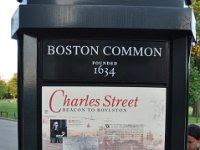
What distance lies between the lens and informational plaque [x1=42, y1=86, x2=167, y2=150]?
10.2ft

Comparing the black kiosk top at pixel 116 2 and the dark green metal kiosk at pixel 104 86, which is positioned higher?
the black kiosk top at pixel 116 2

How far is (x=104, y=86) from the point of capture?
311 cm

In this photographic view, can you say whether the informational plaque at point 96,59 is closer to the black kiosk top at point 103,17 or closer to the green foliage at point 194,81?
the black kiosk top at point 103,17

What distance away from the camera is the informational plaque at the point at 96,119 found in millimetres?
3102

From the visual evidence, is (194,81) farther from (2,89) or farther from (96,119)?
(2,89)

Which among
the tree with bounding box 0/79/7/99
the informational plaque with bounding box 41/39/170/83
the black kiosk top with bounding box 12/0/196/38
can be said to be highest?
the black kiosk top with bounding box 12/0/196/38

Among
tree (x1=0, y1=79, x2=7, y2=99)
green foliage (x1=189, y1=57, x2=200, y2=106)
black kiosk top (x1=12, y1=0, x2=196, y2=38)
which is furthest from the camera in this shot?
tree (x1=0, y1=79, x2=7, y2=99)

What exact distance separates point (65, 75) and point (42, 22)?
0.34 m

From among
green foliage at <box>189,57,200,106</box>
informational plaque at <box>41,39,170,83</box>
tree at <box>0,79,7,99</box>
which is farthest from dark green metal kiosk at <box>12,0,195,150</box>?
tree at <box>0,79,7,99</box>

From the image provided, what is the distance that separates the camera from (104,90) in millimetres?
3111

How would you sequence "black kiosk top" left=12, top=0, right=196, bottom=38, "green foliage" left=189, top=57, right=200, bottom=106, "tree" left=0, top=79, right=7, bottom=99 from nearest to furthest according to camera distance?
"black kiosk top" left=12, top=0, right=196, bottom=38 → "green foliage" left=189, top=57, right=200, bottom=106 → "tree" left=0, top=79, right=7, bottom=99

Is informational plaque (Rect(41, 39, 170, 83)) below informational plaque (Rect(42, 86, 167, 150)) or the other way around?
the other way around

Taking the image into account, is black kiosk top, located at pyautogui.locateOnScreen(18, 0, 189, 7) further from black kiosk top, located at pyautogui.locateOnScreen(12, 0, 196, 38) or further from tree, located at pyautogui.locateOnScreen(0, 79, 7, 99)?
tree, located at pyautogui.locateOnScreen(0, 79, 7, 99)

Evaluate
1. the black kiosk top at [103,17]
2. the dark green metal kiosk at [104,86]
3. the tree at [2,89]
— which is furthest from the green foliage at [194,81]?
the tree at [2,89]
